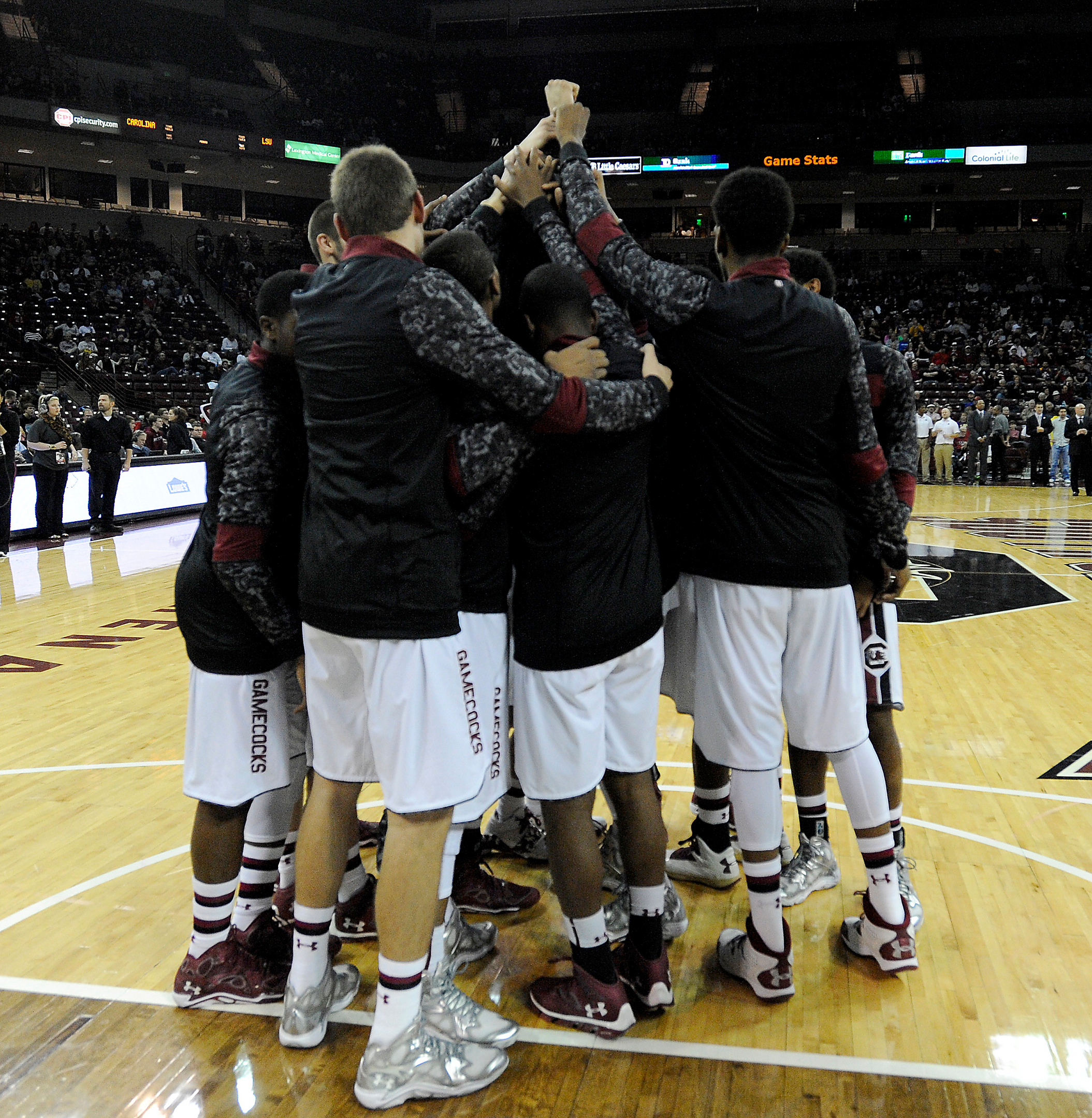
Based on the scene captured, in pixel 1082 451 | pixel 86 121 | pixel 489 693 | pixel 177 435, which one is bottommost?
pixel 489 693

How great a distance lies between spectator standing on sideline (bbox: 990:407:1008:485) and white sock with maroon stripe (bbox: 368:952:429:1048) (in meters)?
19.4

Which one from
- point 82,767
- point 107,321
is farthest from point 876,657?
point 107,321

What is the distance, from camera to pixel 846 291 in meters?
29.5

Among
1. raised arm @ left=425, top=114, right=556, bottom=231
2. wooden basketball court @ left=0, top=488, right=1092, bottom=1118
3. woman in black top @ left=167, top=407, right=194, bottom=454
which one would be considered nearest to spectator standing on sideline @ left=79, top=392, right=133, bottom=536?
woman in black top @ left=167, top=407, right=194, bottom=454

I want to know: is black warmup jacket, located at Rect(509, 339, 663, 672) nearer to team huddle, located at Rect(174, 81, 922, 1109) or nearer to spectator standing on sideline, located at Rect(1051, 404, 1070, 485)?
team huddle, located at Rect(174, 81, 922, 1109)

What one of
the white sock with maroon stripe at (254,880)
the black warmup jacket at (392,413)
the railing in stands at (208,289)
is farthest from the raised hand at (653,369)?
the railing in stands at (208,289)

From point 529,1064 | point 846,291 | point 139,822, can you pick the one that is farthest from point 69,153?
point 529,1064

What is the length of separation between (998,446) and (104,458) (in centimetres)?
1612

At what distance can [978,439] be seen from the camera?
19.3 metres

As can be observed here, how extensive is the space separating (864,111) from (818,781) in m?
31.0

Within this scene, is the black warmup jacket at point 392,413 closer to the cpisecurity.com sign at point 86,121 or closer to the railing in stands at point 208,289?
the railing in stands at point 208,289

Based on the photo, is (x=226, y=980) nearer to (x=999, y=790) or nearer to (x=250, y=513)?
(x=250, y=513)

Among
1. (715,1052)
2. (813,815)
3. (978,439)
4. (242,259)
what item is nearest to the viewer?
(715,1052)

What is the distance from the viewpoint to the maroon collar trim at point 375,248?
2086mm
